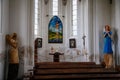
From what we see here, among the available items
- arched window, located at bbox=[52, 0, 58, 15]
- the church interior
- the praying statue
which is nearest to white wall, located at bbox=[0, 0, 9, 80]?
the church interior

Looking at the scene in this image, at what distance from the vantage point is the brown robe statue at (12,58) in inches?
347

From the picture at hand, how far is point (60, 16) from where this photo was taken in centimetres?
1216

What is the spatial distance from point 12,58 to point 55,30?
3845 millimetres

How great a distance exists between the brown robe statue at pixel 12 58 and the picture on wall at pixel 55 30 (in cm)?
326

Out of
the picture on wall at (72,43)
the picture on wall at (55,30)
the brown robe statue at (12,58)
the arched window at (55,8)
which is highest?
the arched window at (55,8)

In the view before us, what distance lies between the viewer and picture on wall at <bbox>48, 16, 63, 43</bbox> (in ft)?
39.3

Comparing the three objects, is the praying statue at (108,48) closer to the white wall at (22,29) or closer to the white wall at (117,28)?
the white wall at (117,28)

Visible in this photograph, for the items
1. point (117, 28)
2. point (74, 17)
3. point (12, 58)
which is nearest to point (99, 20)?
point (117, 28)

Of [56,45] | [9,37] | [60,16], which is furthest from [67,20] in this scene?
[9,37]

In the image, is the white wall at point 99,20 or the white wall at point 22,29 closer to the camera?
the white wall at point 22,29

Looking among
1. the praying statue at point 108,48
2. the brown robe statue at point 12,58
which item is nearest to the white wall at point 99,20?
the praying statue at point 108,48

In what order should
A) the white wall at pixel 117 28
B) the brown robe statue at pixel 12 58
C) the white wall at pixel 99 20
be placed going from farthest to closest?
the white wall at pixel 99 20 → the white wall at pixel 117 28 → the brown robe statue at pixel 12 58

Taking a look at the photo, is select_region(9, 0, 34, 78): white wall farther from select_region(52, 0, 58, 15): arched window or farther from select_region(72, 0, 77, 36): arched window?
→ select_region(72, 0, 77, 36): arched window

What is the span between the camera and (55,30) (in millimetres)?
12070
